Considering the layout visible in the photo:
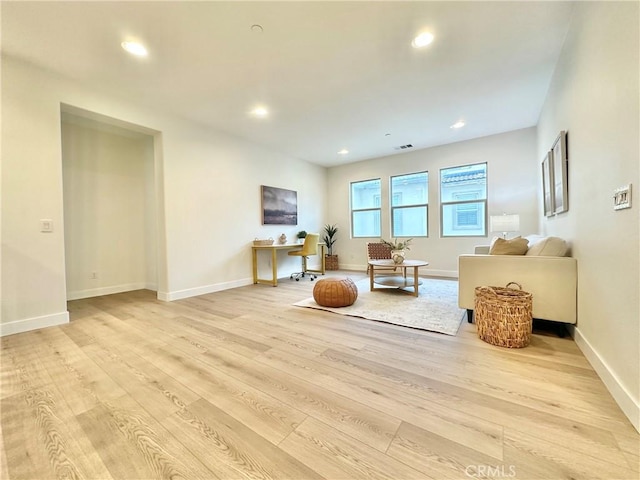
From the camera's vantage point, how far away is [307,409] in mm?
1301

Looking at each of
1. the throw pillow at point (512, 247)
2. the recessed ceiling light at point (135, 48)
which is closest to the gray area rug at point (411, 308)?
the throw pillow at point (512, 247)

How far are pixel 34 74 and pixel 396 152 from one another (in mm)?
5702

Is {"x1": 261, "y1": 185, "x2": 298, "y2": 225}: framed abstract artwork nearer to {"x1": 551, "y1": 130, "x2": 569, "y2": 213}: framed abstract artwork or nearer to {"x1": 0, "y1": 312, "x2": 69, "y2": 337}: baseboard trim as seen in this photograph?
{"x1": 0, "y1": 312, "x2": 69, "y2": 337}: baseboard trim

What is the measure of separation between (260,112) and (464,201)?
14.0 ft

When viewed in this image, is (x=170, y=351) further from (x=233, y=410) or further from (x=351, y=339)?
(x=351, y=339)

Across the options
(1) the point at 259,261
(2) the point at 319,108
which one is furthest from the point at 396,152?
(1) the point at 259,261

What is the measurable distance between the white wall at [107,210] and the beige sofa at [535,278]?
189 inches

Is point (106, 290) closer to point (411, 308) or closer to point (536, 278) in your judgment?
point (411, 308)

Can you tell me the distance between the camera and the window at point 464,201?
16.5 feet

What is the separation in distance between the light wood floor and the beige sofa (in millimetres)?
288

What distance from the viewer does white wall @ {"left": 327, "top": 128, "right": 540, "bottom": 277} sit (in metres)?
4.59

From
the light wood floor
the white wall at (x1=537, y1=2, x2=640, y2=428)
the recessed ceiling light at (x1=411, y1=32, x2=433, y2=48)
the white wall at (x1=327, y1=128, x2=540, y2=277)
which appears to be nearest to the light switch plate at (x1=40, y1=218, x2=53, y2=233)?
the light wood floor

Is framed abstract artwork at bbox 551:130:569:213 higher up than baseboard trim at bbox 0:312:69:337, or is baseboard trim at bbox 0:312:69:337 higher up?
framed abstract artwork at bbox 551:130:569:213

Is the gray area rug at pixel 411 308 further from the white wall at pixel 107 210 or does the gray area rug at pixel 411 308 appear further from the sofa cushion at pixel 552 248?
the white wall at pixel 107 210
